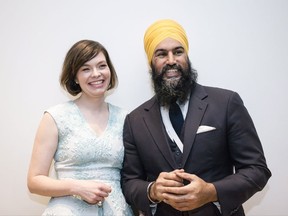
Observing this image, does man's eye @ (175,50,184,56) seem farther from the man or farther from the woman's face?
the woman's face

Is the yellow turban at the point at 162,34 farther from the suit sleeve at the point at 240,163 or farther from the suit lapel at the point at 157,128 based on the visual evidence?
the suit sleeve at the point at 240,163

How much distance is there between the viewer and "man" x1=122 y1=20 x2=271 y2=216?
155cm

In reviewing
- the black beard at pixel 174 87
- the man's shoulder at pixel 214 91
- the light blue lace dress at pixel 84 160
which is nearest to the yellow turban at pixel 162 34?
the black beard at pixel 174 87

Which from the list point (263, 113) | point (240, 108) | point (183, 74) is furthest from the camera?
point (263, 113)

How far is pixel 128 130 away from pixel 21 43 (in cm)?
104

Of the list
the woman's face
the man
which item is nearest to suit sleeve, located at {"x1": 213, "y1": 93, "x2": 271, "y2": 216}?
the man

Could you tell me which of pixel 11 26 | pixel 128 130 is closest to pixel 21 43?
pixel 11 26

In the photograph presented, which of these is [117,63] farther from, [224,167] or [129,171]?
[224,167]

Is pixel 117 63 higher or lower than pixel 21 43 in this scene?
lower

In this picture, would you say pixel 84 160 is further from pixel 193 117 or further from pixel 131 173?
pixel 193 117

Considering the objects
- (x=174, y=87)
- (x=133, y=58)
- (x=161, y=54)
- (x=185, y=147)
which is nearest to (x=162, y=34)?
(x=161, y=54)

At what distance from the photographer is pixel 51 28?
7.52 feet

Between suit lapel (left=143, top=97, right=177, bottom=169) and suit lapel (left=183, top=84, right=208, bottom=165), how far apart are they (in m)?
0.09

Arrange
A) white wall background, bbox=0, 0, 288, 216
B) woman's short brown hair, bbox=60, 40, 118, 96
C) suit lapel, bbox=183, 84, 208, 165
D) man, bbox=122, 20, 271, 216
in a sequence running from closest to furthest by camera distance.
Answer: man, bbox=122, 20, 271, 216 → suit lapel, bbox=183, 84, 208, 165 → woman's short brown hair, bbox=60, 40, 118, 96 → white wall background, bbox=0, 0, 288, 216
